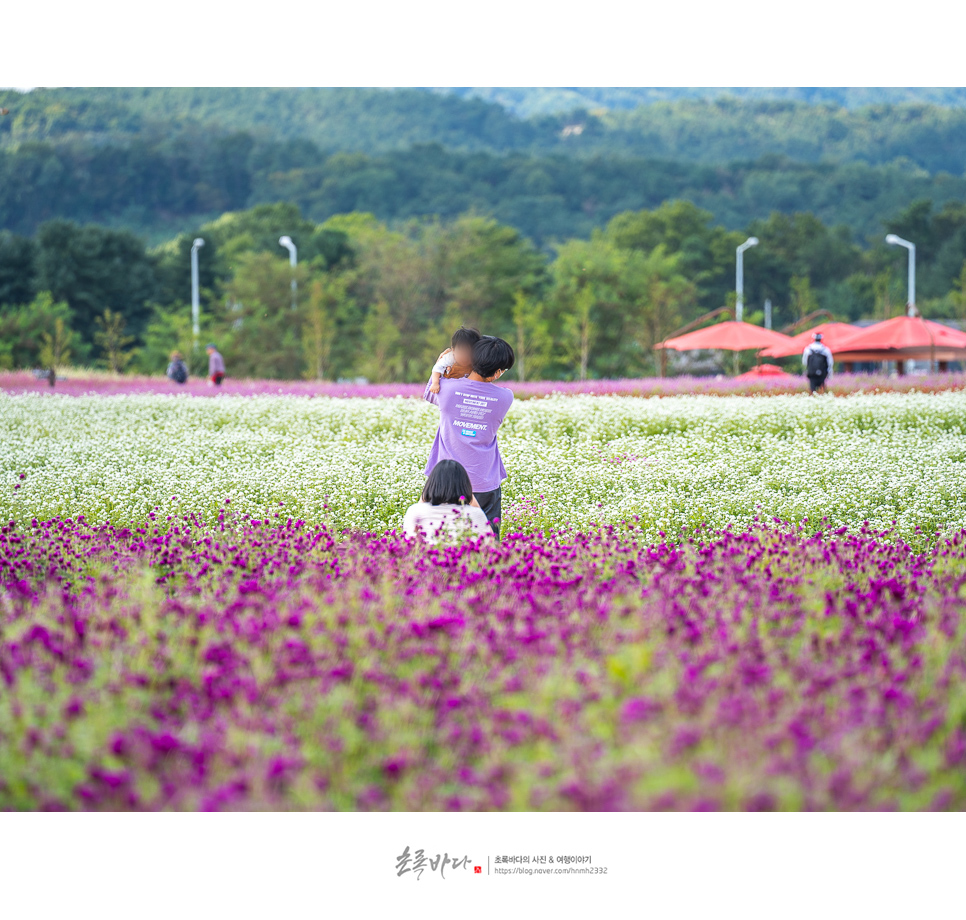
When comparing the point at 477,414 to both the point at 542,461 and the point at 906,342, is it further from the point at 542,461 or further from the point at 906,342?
the point at 906,342

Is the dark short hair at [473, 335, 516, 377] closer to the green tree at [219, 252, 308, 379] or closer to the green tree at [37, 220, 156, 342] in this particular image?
the green tree at [219, 252, 308, 379]

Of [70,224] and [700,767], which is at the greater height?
[70,224]

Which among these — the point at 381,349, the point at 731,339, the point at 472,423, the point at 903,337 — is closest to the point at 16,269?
the point at 381,349

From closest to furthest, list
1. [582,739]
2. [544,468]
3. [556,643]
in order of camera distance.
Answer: [582,739] → [556,643] → [544,468]

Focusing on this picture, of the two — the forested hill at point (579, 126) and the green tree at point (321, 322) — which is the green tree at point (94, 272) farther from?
the forested hill at point (579, 126)

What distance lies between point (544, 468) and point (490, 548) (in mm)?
4272

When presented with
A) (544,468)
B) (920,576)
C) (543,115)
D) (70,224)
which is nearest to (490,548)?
(920,576)

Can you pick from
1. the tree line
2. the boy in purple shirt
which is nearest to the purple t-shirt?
the boy in purple shirt

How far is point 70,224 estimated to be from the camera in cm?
4828

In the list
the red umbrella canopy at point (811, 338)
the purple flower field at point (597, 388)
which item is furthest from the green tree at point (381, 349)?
the red umbrella canopy at point (811, 338)

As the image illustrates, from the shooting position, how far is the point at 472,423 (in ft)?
17.9

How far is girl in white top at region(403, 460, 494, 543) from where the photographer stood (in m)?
4.95
